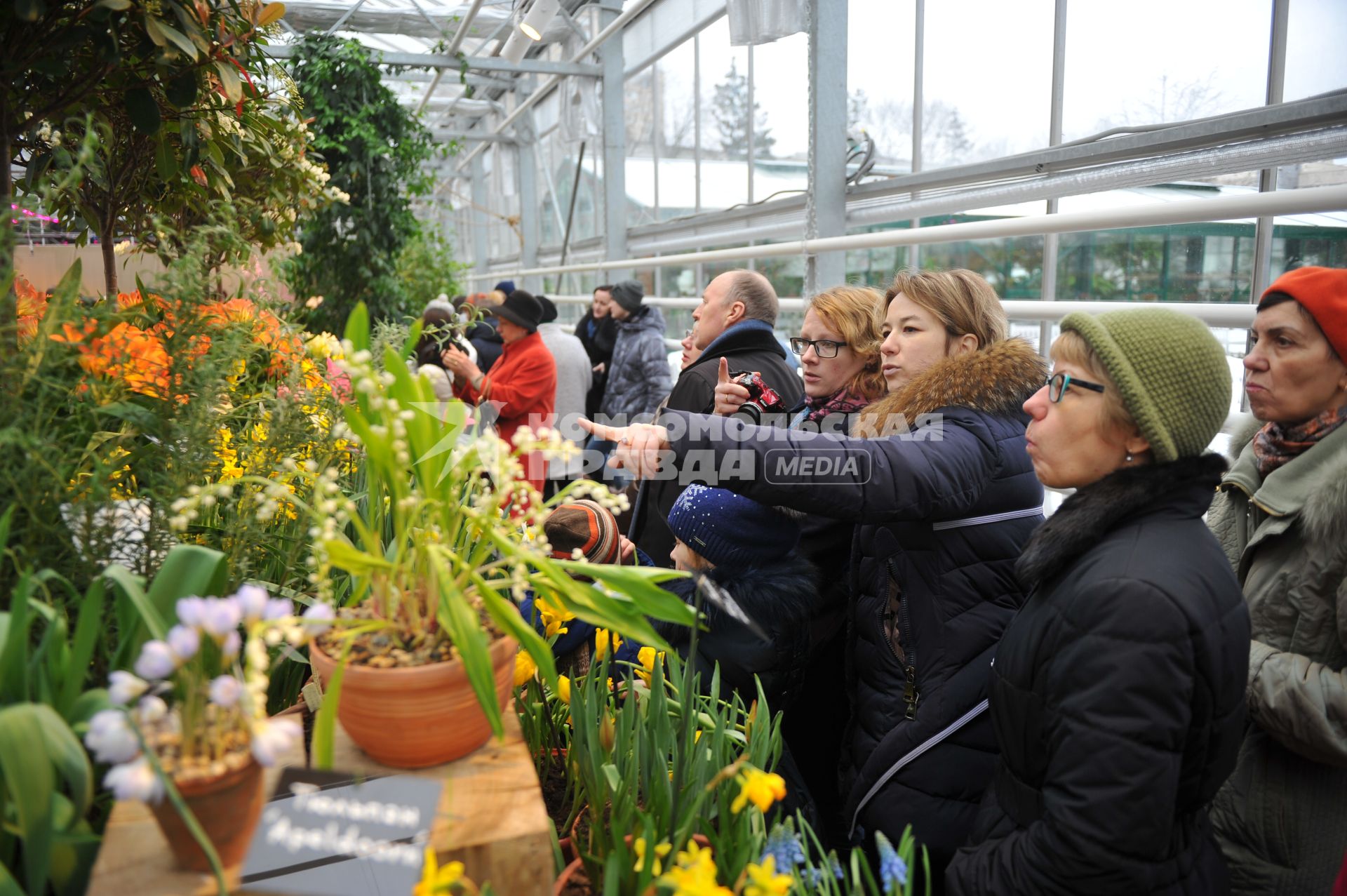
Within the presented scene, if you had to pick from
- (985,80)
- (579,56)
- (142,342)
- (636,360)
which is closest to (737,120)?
(579,56)

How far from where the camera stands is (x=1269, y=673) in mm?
1377

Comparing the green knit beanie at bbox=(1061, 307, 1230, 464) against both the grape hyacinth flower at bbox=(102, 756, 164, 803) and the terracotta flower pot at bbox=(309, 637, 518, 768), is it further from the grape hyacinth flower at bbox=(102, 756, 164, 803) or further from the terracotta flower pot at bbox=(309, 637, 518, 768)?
the grape hyacinth flower at bbox=(102, 756, 164, 803)

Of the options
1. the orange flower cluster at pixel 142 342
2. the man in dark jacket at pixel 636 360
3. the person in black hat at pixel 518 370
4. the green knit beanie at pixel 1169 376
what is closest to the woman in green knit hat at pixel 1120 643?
the green knit beanie at pixel 1169 376

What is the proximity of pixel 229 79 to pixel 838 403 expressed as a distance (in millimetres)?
1444

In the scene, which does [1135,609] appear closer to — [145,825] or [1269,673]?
[1269,673]

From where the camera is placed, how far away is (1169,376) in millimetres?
1189

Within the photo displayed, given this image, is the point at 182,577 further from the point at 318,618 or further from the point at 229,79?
the point at 229,79

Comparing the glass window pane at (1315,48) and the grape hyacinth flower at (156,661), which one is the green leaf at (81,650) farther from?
the glass window pane at (1315,48)

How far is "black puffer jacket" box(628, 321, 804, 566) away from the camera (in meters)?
2.57

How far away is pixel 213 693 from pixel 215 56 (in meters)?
1.19

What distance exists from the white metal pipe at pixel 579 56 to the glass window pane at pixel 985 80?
14.6 feet

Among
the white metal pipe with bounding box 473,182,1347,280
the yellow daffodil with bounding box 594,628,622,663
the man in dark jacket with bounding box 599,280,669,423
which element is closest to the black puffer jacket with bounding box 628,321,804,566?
the white metal pipe with bounding box 473,182,1347,280

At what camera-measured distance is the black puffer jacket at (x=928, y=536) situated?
A: 4.67 ft

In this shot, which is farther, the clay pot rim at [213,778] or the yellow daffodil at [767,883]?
the yellow daffodil at [767,883]
